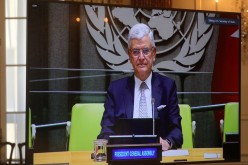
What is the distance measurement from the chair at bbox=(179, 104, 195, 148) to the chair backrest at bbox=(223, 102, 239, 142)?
1.03 ft

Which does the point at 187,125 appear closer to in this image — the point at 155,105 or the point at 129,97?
the point at 155,105

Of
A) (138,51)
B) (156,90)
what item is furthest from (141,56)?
(156,90)

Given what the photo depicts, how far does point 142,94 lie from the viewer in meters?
3.26

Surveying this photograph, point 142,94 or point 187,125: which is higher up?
point 142,94

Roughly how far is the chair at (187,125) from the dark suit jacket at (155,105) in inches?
1.7

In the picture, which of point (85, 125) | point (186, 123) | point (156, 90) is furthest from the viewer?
point (186, 123)

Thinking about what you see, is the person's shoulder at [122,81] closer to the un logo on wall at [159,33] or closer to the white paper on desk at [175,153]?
the un logo on wall at [159,33]

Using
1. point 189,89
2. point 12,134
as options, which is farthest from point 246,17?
point 12,134

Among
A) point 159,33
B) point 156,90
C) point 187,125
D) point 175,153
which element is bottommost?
point 175,153

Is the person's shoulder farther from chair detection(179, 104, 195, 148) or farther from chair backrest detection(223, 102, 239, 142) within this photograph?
chair backrest detection(223, 102, 239, 142)

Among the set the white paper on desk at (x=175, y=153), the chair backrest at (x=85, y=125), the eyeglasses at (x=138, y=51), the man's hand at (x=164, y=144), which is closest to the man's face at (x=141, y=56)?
the eyeglasses at (x=138, y=51)

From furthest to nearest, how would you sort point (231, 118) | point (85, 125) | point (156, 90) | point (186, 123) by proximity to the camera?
point (231, 118) < point (186, 123) < point (156, 90) < point (85, 125)

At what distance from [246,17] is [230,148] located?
5.62 feet

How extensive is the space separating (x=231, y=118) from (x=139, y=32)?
1115 millimetres
